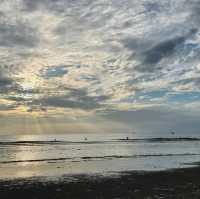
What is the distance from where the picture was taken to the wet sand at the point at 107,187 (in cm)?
2350

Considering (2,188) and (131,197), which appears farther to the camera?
(2,188)

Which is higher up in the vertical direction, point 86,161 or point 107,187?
point 86,161

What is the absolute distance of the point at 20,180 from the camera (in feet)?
101

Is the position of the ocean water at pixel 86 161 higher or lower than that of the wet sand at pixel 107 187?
higher

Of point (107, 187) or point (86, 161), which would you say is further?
point (86, 161)

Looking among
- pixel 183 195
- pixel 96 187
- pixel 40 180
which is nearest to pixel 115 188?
pixel 96 187

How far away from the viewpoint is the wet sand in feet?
77.1

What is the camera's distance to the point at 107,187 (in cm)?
2689

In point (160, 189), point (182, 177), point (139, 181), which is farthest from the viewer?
point (182, 177)

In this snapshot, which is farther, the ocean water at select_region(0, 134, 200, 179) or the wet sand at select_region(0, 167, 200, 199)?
the ocean water at select_region(0, 134, 200, 179)

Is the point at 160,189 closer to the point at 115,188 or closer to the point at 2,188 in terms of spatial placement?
the point at 115,188

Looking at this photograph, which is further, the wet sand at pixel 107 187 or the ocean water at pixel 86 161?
the ocean water at pixel 86 161

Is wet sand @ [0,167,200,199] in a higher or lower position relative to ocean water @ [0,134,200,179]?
lower

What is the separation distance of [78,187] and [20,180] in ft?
21.2
